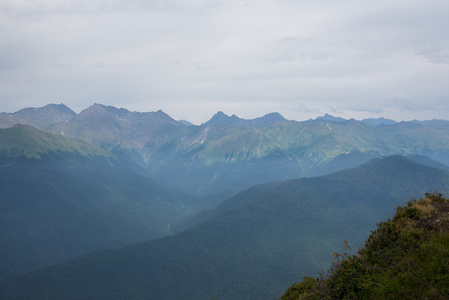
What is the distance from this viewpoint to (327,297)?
17125 millimetres

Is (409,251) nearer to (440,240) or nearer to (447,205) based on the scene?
(440,240)

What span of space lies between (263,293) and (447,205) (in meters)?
166

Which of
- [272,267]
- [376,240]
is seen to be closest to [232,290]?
[272,267]

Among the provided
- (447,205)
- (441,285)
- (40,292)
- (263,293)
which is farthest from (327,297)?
(40,292)

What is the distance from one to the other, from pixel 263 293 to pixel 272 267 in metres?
28.6

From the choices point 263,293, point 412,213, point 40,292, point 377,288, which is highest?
point 412,213

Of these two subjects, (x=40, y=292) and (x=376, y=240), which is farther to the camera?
(x=40, y=292)

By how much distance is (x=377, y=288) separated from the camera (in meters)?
14.1

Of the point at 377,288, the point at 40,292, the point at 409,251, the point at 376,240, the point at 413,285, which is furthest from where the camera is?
the point at 40,292

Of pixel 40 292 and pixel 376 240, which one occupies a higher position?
pixel 376 240

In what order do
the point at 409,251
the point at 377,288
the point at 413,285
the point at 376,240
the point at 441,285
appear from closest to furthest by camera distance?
the point at 441,285, the point at 413,285, the point at 377,288, the point at 409,251, the point at 376,240

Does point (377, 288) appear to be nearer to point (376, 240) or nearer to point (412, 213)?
point (376, 240)

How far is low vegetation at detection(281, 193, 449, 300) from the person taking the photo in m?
12.9

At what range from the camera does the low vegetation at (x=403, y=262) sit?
12.9 m
